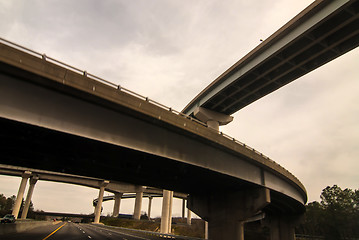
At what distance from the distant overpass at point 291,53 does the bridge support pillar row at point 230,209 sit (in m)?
13.8

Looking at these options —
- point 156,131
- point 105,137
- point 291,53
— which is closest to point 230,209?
point 156,131

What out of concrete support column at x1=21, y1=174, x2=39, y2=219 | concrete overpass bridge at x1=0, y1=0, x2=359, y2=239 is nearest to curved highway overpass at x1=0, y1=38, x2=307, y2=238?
concrete overpass bridge at x1=0, y1=0, x2=359, y2=239

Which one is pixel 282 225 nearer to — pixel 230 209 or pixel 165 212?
pixel 165 212

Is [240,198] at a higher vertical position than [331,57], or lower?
lower

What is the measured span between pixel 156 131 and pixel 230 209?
1337 cm

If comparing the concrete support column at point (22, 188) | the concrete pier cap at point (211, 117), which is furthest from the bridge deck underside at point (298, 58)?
the concrete support column at point (22, 188)

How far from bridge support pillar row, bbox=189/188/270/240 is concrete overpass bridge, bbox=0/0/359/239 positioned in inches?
3.5

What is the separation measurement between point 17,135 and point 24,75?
181 inches

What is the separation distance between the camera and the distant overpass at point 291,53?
21.9 m

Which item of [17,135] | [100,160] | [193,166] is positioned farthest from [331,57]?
[17,135]

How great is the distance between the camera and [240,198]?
2323 centimetres

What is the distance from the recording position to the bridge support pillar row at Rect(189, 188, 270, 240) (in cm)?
2155

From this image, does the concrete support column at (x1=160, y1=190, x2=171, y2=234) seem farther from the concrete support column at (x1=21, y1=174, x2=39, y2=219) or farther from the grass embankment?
the concrete support column at (x1=21, y1=174, x2=39, y2=219)

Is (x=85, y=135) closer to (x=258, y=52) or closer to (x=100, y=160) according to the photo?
(x=100, y=160)
